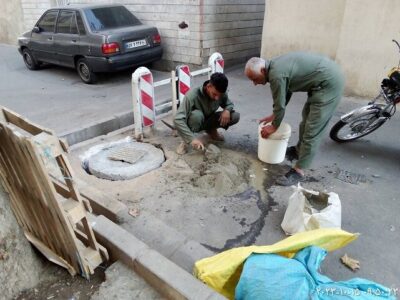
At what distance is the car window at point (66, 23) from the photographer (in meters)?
7.47

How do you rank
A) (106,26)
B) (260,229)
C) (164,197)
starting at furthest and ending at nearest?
1. (106,26)
2. (164,197)
3. (260,229)

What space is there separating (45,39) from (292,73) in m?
7.32

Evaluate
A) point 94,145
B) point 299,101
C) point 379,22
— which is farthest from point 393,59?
point 94,145

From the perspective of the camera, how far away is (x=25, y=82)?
7941 mm

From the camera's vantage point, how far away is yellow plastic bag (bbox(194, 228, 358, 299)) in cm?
196

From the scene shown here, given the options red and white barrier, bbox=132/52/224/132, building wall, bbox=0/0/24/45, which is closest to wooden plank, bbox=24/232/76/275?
red and white barrier, bbox=132/52/224/132

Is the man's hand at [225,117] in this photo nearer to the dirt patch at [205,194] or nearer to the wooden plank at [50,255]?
the dirt patch at [205,194]

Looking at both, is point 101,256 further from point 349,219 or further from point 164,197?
point 349,219

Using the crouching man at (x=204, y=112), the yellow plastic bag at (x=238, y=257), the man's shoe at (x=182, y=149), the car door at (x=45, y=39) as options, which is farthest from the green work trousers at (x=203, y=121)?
the car door at (x=45, y=39)

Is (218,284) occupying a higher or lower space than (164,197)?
higher

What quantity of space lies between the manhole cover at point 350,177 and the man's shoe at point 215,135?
5.29 feet

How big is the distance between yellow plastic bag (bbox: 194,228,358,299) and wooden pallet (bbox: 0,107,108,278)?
779 mm

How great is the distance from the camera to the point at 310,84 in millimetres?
3303

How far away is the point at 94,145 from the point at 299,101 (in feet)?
13.0
